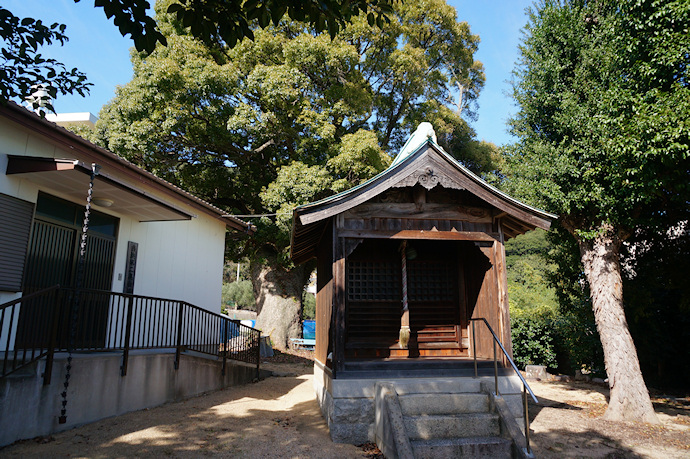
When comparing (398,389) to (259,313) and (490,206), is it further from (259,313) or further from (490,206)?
(259,313)

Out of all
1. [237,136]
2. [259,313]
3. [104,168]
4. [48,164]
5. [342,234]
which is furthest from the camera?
[259,313]

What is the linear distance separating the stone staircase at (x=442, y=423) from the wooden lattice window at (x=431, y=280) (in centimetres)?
268

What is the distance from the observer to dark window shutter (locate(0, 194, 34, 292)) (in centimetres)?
676

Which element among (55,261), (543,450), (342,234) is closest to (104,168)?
(55,261)

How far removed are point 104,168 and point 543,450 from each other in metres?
9.83

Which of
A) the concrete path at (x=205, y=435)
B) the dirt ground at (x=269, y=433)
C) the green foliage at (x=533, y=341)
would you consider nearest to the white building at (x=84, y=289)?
the concrete path at (x=205, y=435)

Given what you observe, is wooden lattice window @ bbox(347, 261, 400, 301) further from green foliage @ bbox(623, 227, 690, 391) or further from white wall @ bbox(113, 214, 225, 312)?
green foliage @ bbox(623, 227, 690, 391)

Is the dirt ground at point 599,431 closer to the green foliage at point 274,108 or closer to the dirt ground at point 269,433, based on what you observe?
the dirt ground at point 269,433

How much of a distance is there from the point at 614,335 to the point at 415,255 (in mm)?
4739

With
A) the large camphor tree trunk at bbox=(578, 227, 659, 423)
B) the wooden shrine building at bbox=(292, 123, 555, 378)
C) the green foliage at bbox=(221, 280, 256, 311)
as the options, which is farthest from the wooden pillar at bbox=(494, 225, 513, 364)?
the green foliage at bbox=(221, 280, 256, 311)

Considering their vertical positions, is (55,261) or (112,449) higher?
(55,261)

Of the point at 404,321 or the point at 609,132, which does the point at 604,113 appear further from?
the point at 404,321

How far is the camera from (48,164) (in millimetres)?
6648

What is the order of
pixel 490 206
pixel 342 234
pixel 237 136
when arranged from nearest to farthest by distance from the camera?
pixel 342 234 < pixel 490 206 < pixel 237 136
